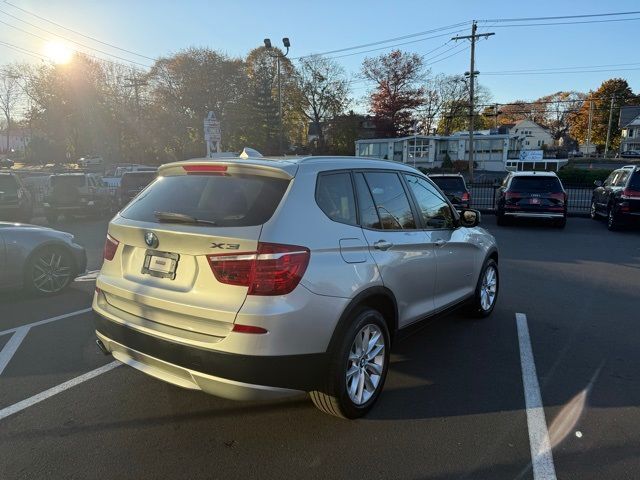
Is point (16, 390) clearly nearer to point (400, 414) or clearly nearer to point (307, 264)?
point (307, 264)

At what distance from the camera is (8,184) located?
12289 millimetres

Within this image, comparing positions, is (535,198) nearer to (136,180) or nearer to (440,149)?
(136,180)

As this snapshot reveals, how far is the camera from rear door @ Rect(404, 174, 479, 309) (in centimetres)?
427

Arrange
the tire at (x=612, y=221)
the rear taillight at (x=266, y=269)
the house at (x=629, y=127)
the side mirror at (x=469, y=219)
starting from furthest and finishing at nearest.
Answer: the house at (x=629, y=127)
the tire at (x=612, y=221)
the side mirror at (x=469, y=219)
the rear taillight at (x=266, y=269)

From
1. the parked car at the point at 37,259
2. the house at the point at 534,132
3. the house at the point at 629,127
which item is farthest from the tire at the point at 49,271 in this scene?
the house at the point at 534,132

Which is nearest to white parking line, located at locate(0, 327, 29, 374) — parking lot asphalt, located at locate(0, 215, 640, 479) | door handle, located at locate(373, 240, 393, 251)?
parking lot asphalt, located at locate(0, 215, 640, 479)

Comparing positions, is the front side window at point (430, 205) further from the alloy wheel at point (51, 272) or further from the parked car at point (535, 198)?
the parked car at point (535, 198)

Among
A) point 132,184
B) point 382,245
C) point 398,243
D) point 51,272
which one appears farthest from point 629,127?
point 382,245

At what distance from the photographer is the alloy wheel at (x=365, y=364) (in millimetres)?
3244

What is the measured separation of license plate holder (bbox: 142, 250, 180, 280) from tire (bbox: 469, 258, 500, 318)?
11.1ft

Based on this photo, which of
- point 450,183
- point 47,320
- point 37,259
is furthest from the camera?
point 450,183

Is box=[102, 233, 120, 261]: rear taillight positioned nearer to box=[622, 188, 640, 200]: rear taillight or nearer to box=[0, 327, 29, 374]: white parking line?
box=[0, 327, 29, 374]: white parking line

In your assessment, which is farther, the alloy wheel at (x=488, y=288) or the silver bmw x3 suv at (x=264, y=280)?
the alloy wheel at (x=488, y=288)

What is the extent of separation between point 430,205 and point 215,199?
7.01ft
